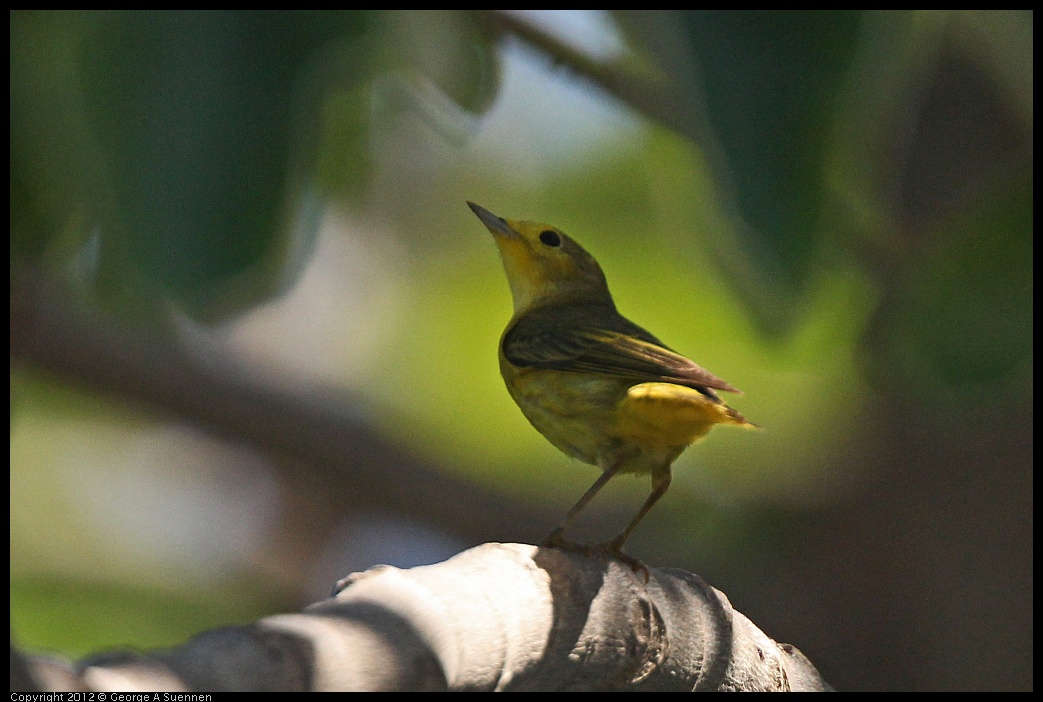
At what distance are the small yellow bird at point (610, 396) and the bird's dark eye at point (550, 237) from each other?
0.49m

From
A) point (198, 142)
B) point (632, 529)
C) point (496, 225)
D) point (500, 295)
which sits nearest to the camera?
point (198, 142)

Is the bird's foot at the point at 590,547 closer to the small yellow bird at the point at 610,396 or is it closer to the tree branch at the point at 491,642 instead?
the small yellow bird at the point at 610,396

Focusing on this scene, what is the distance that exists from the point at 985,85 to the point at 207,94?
5.33 meters

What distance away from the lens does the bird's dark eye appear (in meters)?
4.64

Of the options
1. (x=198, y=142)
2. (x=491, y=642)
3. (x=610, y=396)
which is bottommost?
(x=491, y=642)

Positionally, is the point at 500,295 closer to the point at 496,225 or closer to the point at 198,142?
the point at 496,225

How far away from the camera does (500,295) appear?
813 centimetres

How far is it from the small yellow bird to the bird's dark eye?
49 centimetres

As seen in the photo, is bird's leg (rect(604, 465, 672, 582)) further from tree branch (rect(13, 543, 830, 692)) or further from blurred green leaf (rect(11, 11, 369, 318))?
blurred green leaf (rect(11, 11, 369, 318))

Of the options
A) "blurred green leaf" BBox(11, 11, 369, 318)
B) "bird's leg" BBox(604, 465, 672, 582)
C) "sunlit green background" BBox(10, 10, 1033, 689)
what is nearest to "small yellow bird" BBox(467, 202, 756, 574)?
"bird's leg" BBox(604, 465, 672, 582)

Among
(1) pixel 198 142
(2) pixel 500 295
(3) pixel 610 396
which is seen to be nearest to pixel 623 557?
(3) pixel 610 396

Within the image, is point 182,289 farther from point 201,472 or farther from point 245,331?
point 201,472

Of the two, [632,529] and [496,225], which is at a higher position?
[496,225]

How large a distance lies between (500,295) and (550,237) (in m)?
3.48
